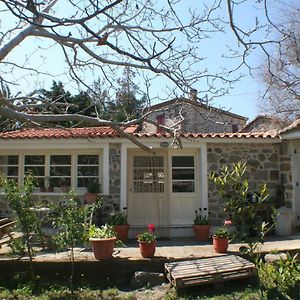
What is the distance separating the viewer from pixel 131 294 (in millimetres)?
6547

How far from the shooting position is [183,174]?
11.4m

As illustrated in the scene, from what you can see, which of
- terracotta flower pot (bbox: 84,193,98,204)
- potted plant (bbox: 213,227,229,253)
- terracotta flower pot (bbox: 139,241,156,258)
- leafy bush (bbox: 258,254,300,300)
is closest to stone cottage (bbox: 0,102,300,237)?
terracotta flower pot (bbox: 84,193,98,204)

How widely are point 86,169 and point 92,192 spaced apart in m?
1.00

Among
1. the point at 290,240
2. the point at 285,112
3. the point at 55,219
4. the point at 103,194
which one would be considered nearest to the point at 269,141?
the point at 290,240

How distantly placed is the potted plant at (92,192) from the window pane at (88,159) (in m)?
0.74

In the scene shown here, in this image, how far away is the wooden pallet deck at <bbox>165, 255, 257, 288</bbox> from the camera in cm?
632

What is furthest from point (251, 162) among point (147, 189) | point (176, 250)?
point (176, 250)

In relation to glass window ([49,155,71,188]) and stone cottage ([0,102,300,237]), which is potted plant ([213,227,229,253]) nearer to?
stone cottage ([0,102,300,237])

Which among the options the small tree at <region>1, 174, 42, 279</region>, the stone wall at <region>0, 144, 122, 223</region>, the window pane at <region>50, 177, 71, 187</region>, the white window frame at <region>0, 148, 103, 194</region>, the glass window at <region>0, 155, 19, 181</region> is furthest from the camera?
the glass window at <region>0, 155, 19, 181</region>

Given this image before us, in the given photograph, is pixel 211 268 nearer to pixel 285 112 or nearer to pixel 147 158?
pixel 147 158

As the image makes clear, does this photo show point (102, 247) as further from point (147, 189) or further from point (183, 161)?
point (183, 161)

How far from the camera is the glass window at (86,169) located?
11423 mm

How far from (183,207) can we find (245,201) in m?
5.98

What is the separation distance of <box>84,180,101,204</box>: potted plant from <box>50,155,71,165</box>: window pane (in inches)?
47.3
